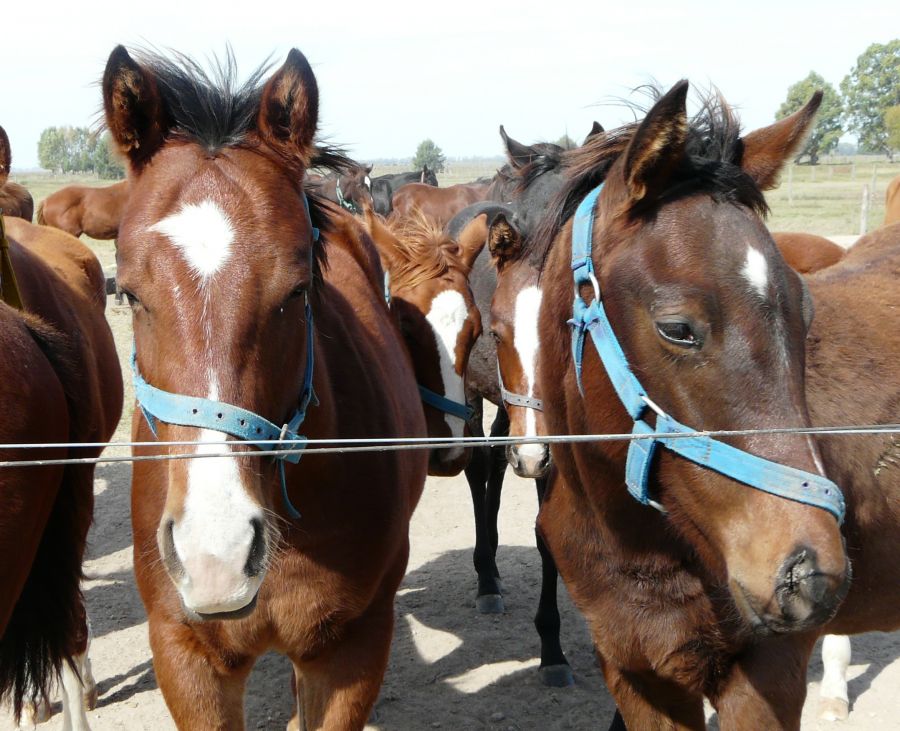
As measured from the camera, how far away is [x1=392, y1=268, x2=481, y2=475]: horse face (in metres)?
4.14

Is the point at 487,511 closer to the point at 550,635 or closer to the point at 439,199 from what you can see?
the point at 550,635

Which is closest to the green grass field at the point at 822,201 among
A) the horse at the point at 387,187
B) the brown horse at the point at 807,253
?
the horse at the point at 387,187

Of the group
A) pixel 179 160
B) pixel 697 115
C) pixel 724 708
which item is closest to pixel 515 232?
pixel 697 115

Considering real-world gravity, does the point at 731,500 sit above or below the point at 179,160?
below

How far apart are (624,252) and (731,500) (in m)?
0.65

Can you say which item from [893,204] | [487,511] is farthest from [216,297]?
[893,204]

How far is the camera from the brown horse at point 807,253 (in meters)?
5.82

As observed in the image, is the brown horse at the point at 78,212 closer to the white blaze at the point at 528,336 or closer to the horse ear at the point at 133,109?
the white blaze at the point at 528,336

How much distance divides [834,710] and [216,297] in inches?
142

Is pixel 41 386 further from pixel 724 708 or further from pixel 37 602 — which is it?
pixel 724 708

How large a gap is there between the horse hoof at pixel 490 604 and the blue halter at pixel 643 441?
3034mm

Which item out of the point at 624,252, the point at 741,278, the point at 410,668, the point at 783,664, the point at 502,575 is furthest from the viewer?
the point at 502,575

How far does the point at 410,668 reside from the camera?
14.5 feet

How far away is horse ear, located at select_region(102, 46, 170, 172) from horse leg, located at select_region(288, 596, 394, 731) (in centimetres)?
152
